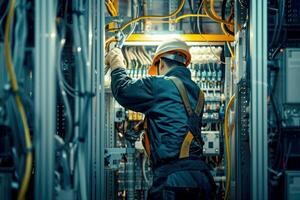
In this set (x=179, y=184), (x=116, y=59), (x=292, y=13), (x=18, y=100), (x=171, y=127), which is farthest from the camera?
(x=116, y=59)

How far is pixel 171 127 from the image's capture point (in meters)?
4.05

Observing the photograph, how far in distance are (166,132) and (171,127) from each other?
2.5 inches

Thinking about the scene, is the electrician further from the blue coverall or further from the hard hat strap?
the hard hat strap

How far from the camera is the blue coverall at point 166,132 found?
13.0 feet

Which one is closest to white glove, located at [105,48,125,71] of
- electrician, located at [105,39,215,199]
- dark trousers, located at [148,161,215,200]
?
electrician, located at [105,39,215,199]

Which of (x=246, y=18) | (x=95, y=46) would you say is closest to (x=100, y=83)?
(x=95, y=46)

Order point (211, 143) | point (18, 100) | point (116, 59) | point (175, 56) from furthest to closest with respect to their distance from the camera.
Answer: point (211, 143) < point (175, 56) < point (116, 59) < point (18, 100)

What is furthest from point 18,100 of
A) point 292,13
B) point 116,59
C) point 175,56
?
point 292,13

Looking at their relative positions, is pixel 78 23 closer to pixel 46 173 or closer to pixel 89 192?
pixel 46 173

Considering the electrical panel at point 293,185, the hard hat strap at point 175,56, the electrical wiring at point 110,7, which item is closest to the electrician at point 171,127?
the hard hat strap at point 175,56

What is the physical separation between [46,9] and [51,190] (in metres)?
1.04

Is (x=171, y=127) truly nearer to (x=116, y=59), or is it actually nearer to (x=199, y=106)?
(x=199, y=106)

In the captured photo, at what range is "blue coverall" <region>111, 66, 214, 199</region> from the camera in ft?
13.0

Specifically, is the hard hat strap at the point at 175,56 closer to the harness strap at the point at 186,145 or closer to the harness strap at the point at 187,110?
the harness strap at the point at 187,110
